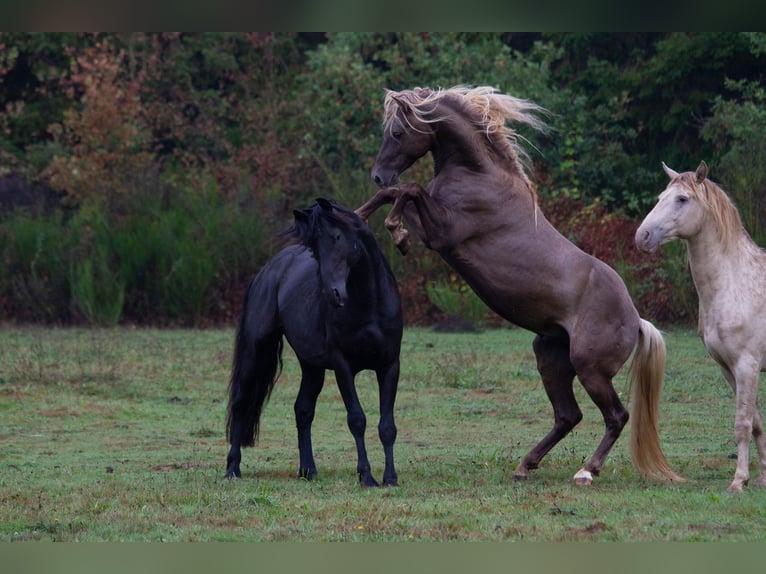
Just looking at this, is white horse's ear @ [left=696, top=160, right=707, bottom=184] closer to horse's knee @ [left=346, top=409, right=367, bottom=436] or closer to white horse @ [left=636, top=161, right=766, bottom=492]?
white horse @ [left=636, top=161, right=766, bottom=492]

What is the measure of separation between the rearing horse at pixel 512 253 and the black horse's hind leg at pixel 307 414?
149 cm

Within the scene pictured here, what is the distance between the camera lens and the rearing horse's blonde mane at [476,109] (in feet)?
25.8

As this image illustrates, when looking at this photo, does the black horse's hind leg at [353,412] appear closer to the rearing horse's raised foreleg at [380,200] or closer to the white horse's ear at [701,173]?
the rearing horse's raised foreleg at [380,200]

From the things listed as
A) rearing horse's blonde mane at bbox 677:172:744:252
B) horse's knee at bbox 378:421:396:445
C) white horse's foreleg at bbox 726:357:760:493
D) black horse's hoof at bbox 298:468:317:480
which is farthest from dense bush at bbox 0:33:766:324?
horse's knee at bbox 378:421:396:445

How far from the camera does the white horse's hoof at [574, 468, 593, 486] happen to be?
7.75 metres

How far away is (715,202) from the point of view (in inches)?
304

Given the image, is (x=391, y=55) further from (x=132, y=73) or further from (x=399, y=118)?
(x=399, y=118)

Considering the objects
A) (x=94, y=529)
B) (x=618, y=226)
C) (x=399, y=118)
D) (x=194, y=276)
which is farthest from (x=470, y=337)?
(x=94, y=529)

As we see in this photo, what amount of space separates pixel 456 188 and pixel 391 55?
16.7 metres

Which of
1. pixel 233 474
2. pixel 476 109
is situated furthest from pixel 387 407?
pixel 476 109

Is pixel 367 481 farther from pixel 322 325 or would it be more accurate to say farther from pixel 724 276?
pixel 724 276

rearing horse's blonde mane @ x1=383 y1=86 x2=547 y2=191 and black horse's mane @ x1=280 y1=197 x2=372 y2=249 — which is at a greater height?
rearing horse's blonde mane @ x1=383 y1=86 x2=547 y2=191

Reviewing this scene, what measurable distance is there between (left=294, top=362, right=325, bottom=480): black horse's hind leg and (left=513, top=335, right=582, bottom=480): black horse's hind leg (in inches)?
59.3

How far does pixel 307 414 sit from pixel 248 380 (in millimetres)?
554
